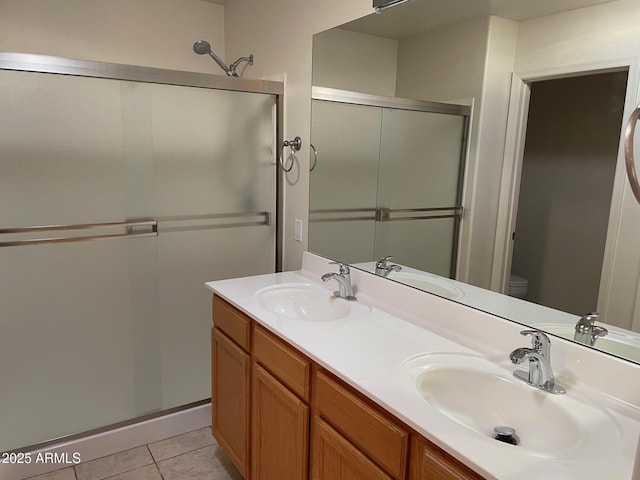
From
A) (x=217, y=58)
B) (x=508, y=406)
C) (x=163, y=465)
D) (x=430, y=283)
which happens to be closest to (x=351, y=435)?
(x=508, y=406)

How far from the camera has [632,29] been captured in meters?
1.11

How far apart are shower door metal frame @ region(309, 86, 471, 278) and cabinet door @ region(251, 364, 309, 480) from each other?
715mm

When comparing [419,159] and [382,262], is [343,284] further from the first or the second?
[419,159]

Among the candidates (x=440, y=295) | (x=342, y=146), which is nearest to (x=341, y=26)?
(x=342, y=146)

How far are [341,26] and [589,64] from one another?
1090mm

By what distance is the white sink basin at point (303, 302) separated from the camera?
1.91m

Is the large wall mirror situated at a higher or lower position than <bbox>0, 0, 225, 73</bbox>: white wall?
lower

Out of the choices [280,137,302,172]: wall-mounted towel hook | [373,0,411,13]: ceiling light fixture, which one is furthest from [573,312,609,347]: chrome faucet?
[280,137,302,172]: wall-mounted towel hook

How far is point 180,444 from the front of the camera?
2.35m

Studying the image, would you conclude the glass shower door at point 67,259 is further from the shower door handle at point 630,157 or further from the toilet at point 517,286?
the shower door handle at point 630,157

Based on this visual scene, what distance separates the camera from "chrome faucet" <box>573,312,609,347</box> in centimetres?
120

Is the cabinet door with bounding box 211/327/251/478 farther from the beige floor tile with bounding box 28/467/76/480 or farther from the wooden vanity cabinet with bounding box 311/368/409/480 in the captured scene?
the beige floor tile with bounding box 28/467/76/480

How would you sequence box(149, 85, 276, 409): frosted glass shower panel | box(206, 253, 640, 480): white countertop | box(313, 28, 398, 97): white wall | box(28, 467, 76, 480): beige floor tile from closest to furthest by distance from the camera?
1. box(206, 253, 640, 480): white countertop
2. box(313, 28, 398, 97): white wall
3. box(28, 467, 76, 480): beige floor tile
4. box(149, 85, 276, 409): frosted glass shower panel

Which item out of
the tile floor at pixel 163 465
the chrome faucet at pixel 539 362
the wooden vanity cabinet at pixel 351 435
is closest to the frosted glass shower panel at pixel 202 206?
the tile floor at pixel 163 465
